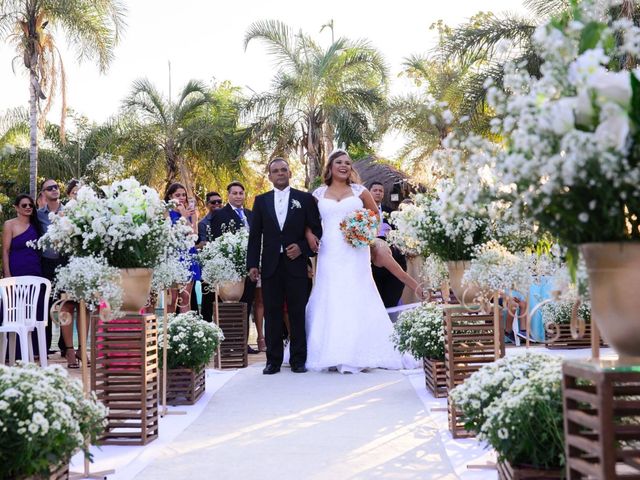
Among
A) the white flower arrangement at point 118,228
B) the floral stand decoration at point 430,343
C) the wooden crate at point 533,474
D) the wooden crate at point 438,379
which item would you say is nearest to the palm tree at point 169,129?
the floral stand decoration at point 430,343

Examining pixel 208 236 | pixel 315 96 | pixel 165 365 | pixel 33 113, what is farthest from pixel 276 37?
pixel 165 365

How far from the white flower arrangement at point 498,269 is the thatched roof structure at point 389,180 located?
1171 cm

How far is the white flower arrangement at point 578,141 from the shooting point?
8.84ft

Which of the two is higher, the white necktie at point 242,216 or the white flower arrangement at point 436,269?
the white necktie at point 242,216

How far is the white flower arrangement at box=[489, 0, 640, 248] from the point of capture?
2.69 meters

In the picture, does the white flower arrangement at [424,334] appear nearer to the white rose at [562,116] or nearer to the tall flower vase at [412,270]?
the tall flower vase at [412,270]

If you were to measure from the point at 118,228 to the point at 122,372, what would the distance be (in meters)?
0.99

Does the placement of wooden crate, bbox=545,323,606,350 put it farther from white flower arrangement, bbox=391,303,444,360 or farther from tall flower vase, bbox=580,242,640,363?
tall flower vase, bbox=580,242,640,363

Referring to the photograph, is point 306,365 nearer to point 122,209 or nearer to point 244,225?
point 244,225

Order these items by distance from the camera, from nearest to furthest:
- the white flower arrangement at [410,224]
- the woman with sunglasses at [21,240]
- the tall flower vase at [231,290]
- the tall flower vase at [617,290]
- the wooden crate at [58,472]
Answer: the tall flower vase at [617,290] → the wooden crate at [58,472] → the white flower arrangement at [410,224] → the woman with sunglasses at [21,240] → the tall flower vase at [231,290]

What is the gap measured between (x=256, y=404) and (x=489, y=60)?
14142mm

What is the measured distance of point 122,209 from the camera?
602cm

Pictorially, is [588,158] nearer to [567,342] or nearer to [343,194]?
[343,194]

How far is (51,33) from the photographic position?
71.1ft
